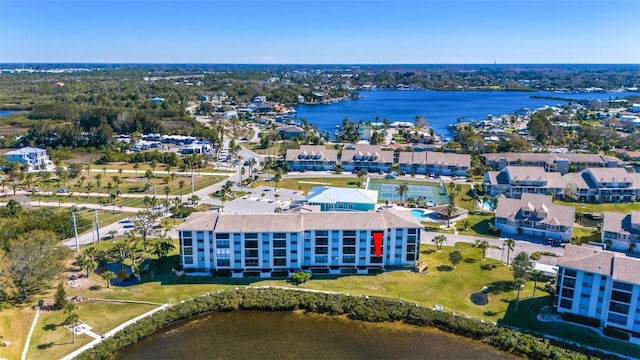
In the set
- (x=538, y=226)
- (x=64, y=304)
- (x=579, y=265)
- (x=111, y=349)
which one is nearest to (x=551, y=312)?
(x=579, y=265)

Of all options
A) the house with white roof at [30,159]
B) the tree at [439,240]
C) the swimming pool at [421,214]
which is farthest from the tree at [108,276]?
the house with white roof at [30,159]

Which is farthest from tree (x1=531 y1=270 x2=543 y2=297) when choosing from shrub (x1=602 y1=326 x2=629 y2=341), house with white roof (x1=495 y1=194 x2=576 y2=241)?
house with white roof (x1=495 y1=194 x2=576 y2=241)

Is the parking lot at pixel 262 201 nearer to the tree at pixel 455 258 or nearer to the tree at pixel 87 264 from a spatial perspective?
the tree at pixel 87 264

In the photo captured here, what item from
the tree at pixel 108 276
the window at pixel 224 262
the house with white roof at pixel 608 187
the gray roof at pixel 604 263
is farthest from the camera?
the house with white roof at pixel 608 187

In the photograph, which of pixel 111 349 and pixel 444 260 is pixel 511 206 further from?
pixel 111 349

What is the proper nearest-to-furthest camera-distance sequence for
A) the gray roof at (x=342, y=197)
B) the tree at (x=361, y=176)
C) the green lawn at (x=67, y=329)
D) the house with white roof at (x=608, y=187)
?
the green lawn at (x=67, y=329) < the gray roof at (x=342, y=197) < the house with white roof at (x=608, y=187) < the tree at (x=361, y=176)

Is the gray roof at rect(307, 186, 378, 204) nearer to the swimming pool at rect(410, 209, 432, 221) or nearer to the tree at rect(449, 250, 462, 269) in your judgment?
the swimming pool at rect(410, 209, 432, 221)
